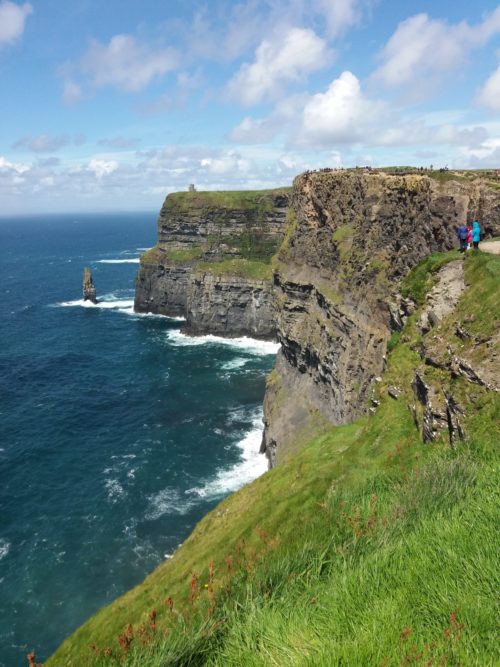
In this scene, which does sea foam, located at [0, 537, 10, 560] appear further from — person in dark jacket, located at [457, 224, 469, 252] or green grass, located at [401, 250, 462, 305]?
person in dark jacket, located at [457, 224, 469, 252]

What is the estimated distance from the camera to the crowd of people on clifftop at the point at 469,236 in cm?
2859

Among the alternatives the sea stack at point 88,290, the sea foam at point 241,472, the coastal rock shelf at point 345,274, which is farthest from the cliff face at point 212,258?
the sea foam at point 241,472

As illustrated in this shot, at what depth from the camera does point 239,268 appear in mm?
120312

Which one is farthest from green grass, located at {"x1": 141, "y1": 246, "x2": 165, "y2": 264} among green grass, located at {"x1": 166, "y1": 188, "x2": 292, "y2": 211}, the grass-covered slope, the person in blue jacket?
the grass-covered slope

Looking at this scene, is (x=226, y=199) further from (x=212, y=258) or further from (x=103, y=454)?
(x=103, y=454)

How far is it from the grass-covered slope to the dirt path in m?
2.48

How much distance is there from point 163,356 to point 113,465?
42.9 m

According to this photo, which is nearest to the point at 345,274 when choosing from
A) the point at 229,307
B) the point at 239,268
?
the point at 229,307

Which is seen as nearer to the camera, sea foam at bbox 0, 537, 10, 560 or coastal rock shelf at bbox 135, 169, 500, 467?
coastal rock shelf at bbox 135, 169, 500, 467

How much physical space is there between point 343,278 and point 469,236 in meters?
22.2

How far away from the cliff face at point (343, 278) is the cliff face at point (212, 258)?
45.7m

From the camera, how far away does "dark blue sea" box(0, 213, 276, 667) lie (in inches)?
1666

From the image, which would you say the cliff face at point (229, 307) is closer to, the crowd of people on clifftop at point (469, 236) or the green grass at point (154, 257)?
the green grass at point (154, 257)

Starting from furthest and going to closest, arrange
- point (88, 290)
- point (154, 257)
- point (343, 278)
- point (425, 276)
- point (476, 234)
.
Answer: point (88, 290) < point (154, 257) < point (343, 278) < point (425, 276) < point (476, 234)
